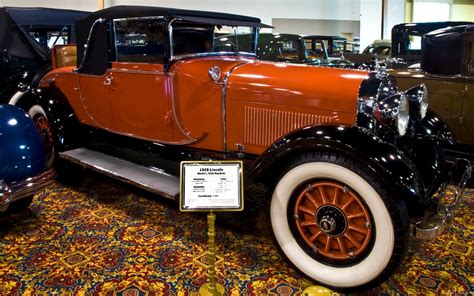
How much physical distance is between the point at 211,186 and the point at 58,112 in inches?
95.8

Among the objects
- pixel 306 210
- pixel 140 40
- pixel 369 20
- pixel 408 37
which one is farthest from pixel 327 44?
pixel 306 210

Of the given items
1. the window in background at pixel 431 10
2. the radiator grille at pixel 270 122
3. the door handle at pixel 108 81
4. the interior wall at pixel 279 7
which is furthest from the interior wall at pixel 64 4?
the window in background at pixel 431 10

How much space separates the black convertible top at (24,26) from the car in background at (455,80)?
4731 mm

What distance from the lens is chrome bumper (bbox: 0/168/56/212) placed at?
2543 millimetres

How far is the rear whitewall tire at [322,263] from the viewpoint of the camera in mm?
2033

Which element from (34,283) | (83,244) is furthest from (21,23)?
(34,283)

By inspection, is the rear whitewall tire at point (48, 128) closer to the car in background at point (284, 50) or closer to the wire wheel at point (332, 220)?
the wire wheel at point (332, 220)

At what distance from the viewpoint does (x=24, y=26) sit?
17.9 ft

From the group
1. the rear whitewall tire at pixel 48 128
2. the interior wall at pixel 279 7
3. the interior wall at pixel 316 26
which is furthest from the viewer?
the interior wall at pixel 316 26

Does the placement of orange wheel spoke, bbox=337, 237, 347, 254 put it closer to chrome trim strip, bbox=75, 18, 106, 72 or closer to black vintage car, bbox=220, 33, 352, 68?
chrome trim strip, bbox=75, 18, 106, 72

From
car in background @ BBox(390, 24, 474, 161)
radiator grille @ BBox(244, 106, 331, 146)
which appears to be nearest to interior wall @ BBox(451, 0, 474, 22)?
car in background @ BBox(390, 24, 474, 161)

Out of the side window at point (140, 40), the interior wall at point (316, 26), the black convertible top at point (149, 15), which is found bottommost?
the side window at point (140, 40)

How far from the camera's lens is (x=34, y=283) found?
2350 mm

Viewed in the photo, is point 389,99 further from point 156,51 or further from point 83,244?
point 83,244
